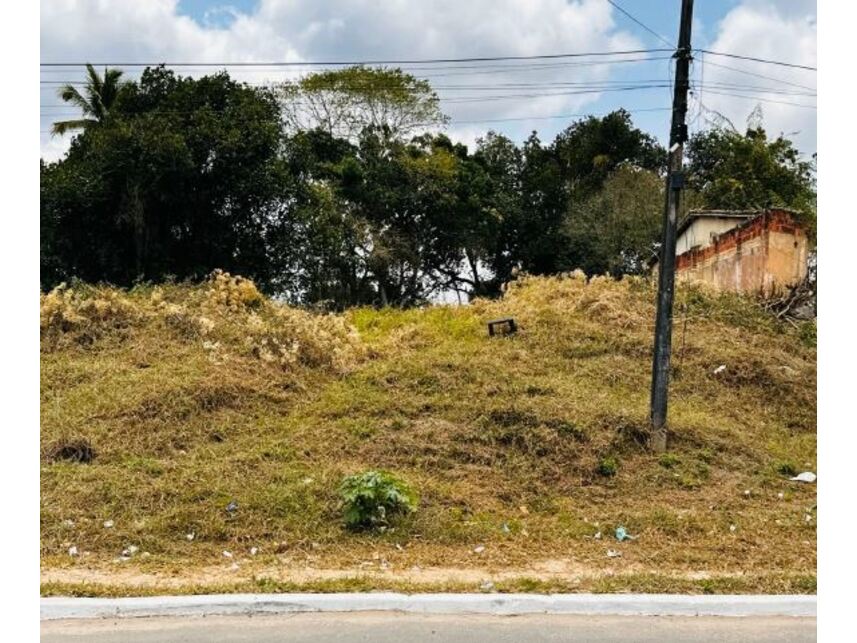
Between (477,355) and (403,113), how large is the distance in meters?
17.3

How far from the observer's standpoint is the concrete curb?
14.6 ft

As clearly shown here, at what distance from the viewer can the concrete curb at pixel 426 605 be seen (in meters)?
4.44

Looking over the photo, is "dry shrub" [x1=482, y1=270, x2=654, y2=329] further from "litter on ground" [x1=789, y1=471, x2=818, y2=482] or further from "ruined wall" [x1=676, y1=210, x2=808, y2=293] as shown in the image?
"litter on ground" [x1=789, y1=471, x2=818, y2=482]

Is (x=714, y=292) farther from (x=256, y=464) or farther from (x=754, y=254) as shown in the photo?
(x=256, y=464)

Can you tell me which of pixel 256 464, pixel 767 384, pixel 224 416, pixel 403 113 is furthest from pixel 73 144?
pixel 767 384

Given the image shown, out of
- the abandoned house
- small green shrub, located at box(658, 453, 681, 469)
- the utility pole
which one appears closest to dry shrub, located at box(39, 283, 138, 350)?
the utility pole

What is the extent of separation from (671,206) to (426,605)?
499 cm

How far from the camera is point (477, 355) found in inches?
435

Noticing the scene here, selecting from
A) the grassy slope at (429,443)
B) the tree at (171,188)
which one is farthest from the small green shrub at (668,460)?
the tree at (171,188)

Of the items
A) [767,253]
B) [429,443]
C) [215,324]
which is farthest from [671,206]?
[767,253]

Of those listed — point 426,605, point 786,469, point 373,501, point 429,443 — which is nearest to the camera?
point 426,605

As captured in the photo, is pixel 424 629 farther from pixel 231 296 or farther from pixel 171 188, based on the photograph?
pixel 171 188

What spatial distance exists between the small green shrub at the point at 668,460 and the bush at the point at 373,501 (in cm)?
291

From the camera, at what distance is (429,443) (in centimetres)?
809
